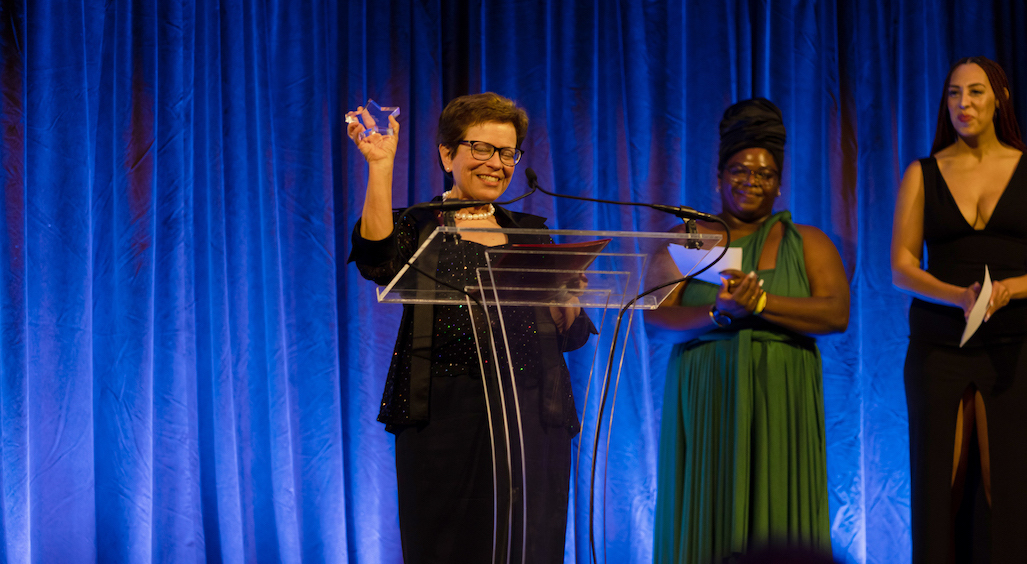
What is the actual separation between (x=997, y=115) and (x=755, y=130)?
0.77 metres

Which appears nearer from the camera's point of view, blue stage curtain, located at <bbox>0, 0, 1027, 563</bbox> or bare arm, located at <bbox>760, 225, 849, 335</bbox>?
bare arm, located at <bbox>760, 225, 849, 335</bbox>

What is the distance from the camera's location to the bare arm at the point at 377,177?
62.7 inches

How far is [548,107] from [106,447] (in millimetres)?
2161

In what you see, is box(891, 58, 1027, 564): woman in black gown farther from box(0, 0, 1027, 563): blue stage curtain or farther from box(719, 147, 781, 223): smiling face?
box(0, 0, 1027, 563): blue stage curtain

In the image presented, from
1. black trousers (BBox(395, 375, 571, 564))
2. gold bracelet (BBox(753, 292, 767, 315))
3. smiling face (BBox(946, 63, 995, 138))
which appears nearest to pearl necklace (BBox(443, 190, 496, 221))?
black trousers (BBox(395, 375, 571, 564))

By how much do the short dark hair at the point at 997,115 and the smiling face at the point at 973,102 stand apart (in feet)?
0.07

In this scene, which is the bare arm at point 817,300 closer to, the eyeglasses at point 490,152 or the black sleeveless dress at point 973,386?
the black sleeveless dress at point 973,386

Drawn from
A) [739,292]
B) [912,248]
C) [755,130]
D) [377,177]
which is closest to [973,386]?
[912,248]

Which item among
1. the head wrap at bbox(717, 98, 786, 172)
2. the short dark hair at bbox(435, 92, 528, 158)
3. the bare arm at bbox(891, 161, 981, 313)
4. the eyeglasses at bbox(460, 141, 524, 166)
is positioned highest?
the head wrap at bbox(717, 98, 786, 172)

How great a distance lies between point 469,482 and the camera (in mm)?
1475

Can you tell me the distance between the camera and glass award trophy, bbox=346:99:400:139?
5.22 feet

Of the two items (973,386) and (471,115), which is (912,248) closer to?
(973,386)

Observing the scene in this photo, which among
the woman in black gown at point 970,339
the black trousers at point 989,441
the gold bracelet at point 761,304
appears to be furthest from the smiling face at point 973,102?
the gold bracelet at point 761,304

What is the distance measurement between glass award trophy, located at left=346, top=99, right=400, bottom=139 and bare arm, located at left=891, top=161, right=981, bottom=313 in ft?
5.30
